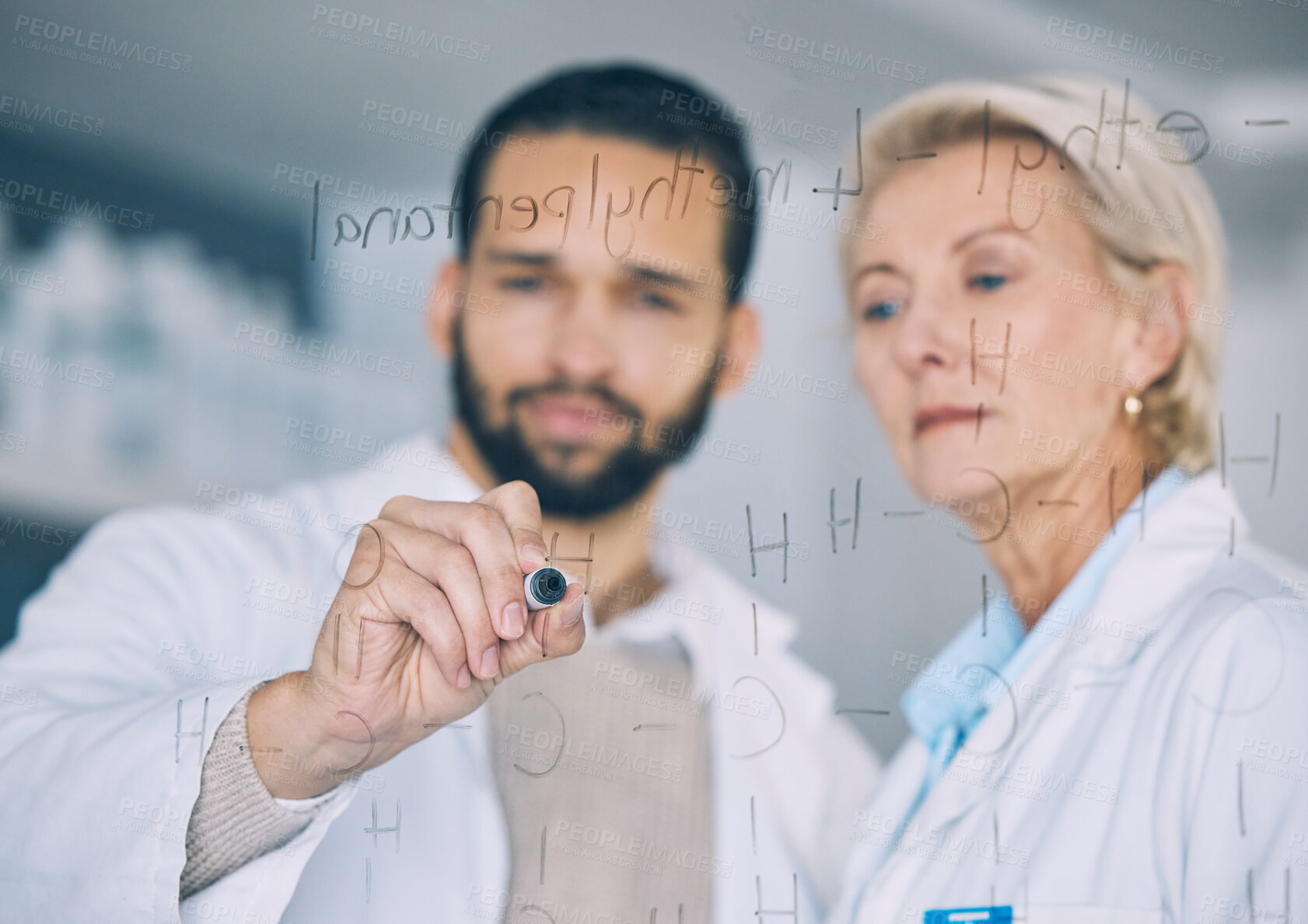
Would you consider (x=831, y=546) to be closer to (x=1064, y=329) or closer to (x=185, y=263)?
(x=1064, y=329)

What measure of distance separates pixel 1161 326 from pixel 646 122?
60 cm

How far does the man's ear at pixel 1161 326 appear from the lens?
1075 mm

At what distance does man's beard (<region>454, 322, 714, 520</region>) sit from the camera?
1.06m

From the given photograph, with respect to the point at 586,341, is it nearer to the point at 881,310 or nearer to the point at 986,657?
the point at 881,310

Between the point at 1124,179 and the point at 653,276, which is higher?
the point at 1124,179

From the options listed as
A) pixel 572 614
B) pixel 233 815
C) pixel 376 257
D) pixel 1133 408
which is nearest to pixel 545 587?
pixel 572 614

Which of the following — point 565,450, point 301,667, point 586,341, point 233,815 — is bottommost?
point 233,815

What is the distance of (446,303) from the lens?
1073mm

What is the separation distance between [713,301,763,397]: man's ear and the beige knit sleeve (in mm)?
562

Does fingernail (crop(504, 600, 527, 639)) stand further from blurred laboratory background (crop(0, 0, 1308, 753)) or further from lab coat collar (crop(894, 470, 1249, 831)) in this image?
lab coat collar (crop(894, 470, 1249, 831))

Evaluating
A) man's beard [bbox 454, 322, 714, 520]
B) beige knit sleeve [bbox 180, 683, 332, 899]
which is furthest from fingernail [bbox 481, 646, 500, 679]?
man's beard [bbox 454, 322, 714, 520]

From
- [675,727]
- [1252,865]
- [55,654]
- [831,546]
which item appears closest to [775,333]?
[831,546]

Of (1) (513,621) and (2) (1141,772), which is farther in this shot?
(2) (1141,772)

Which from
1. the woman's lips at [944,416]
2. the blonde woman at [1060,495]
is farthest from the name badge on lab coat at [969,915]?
the woman's lips at [944,416]
